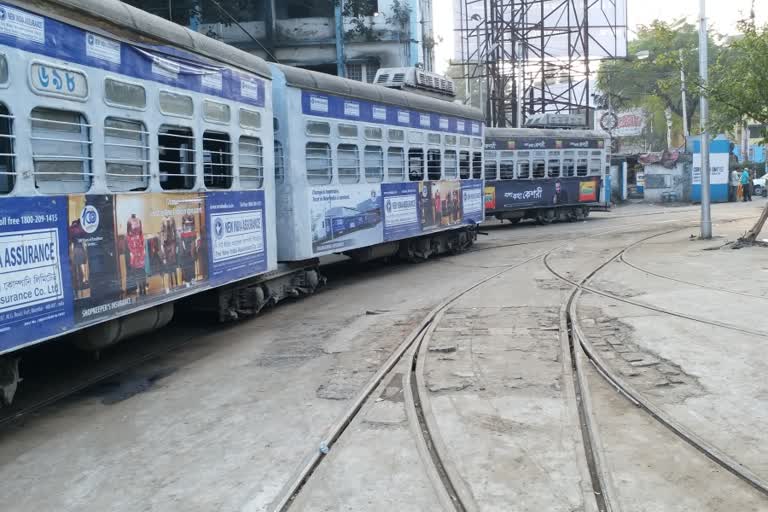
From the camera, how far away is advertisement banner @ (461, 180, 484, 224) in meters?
16.4

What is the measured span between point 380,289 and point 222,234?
4.32 metres

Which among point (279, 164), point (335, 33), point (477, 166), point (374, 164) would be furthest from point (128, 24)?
point (335, 33)

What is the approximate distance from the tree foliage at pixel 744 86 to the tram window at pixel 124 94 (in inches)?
482

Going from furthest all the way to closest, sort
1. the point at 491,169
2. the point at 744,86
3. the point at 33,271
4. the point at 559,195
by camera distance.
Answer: the point at 559,195 → the point at 491,169 → the point at 744,86 → the point at 33,271

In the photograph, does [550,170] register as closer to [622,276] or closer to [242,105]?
[622,276]

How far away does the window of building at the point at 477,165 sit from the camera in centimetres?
1688

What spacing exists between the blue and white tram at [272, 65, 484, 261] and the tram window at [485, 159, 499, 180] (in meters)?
6.26

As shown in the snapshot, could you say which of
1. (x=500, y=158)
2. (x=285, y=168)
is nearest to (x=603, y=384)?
(x=285, y=168)

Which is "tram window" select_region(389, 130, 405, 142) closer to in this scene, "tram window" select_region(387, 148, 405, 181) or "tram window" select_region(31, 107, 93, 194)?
Result: "tram window" select_region(387, 148, 405, 181)

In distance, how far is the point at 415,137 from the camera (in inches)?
546

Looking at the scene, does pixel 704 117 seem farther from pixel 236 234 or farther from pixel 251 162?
pixel 236 234

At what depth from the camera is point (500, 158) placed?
2359cm

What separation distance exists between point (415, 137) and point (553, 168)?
1251cm

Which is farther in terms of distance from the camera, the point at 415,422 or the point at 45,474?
the point at 415,422
